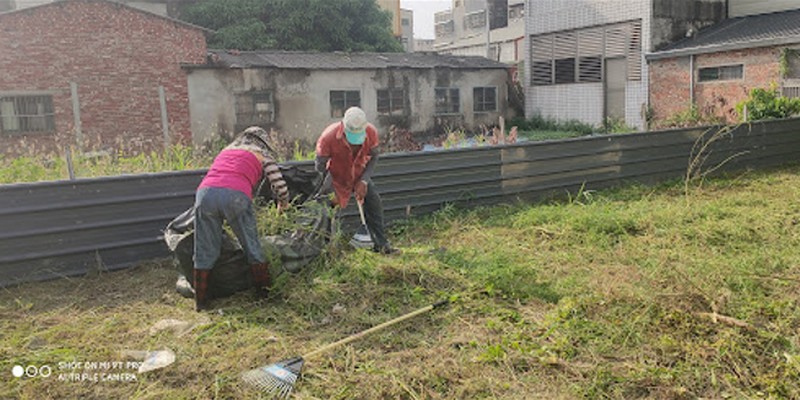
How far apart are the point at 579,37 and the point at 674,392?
19.1 meters

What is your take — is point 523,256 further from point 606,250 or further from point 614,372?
point 614,372

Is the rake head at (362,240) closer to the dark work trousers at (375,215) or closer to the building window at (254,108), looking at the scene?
the dark work trousers at (375,215)

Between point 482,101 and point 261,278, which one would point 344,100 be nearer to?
point 482,101

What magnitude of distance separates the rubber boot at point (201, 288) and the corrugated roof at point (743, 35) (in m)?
15.1

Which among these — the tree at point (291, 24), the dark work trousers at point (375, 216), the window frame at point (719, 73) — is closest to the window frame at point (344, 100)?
the tree at point (291, 24)

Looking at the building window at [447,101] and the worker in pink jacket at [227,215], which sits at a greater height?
the building window at [447,101]

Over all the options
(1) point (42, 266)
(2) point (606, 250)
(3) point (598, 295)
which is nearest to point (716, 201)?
(2) point (606, 250)

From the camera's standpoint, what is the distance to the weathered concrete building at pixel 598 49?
18219 mm

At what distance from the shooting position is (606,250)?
5332 mm

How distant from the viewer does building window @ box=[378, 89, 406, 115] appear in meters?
19.3

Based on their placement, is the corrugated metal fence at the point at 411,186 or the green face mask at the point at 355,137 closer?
the corrugated metal fence at the point at 411,186

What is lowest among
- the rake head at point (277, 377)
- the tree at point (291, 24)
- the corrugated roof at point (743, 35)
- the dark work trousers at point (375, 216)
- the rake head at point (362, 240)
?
the rake head at point (277, 377)

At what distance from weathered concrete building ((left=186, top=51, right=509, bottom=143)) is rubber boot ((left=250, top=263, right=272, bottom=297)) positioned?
11.3 meters

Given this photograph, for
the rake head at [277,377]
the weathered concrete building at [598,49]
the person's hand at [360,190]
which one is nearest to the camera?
the rake head at [277,377]
